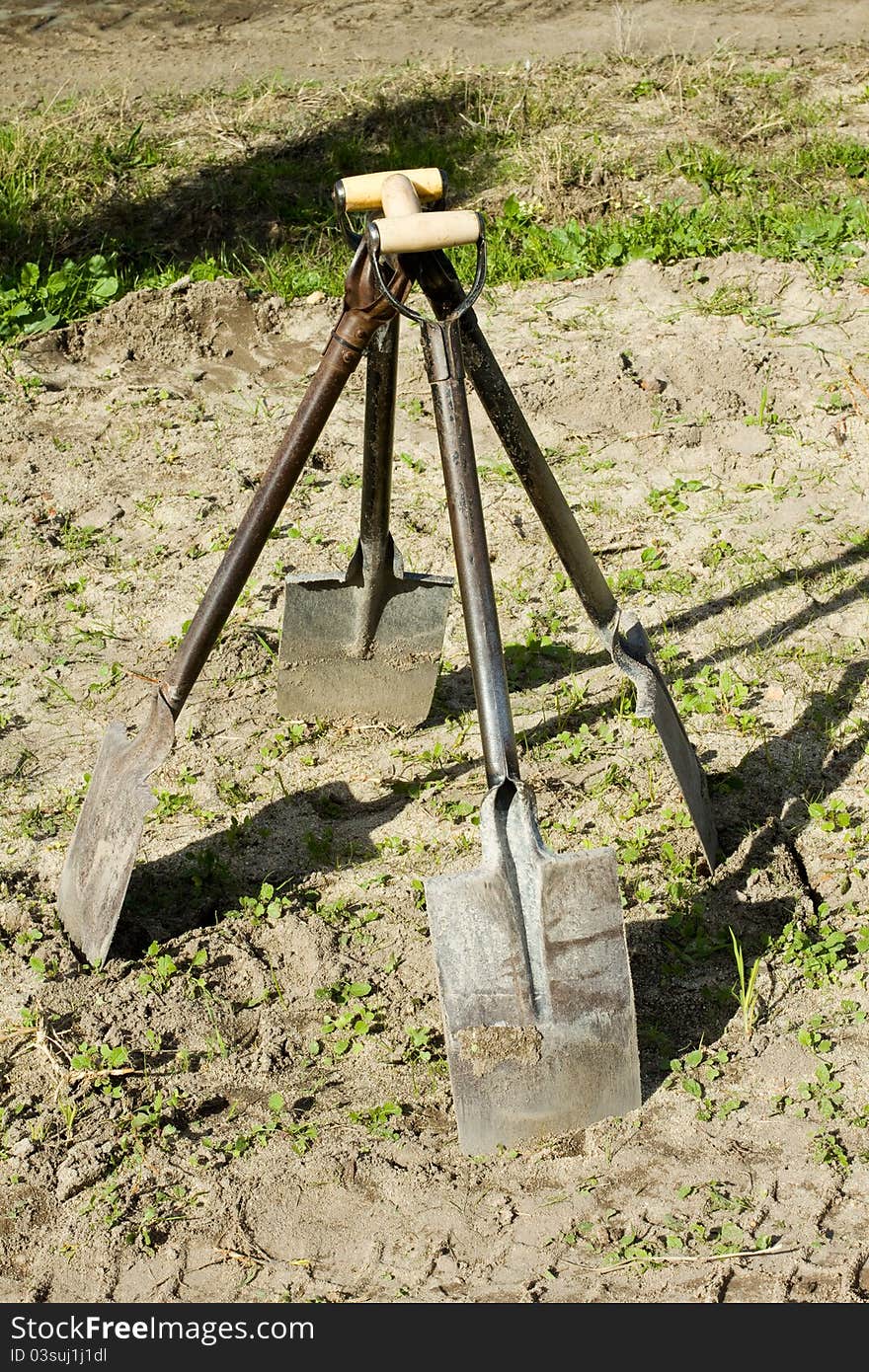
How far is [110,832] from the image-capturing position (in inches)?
112

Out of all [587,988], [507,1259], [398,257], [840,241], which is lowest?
[507,1259]

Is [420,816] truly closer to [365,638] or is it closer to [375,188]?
[365,638]

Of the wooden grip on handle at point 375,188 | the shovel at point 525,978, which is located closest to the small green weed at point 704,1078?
the shovel at point 525,978

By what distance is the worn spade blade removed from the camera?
2.88m

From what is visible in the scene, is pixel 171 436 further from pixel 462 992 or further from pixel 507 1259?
pixel 507 1259

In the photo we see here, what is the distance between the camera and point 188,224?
6.09 m

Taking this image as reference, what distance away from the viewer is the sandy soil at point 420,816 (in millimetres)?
2320

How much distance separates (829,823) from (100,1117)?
1643 mm

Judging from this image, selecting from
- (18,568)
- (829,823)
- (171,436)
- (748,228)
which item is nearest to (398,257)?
(829,823)

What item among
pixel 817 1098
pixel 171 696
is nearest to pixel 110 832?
pixel 171 696

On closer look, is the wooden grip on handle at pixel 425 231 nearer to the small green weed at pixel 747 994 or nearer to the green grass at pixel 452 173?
the small green weed at pixel 747 994

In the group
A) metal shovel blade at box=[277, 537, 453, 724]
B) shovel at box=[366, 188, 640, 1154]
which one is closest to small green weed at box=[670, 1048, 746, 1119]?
shovel at box=[366, 188, 640, 1154]

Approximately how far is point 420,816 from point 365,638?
0.47 metres

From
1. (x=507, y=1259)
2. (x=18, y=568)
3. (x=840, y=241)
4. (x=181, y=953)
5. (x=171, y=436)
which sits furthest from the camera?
(x=840, y=241)
